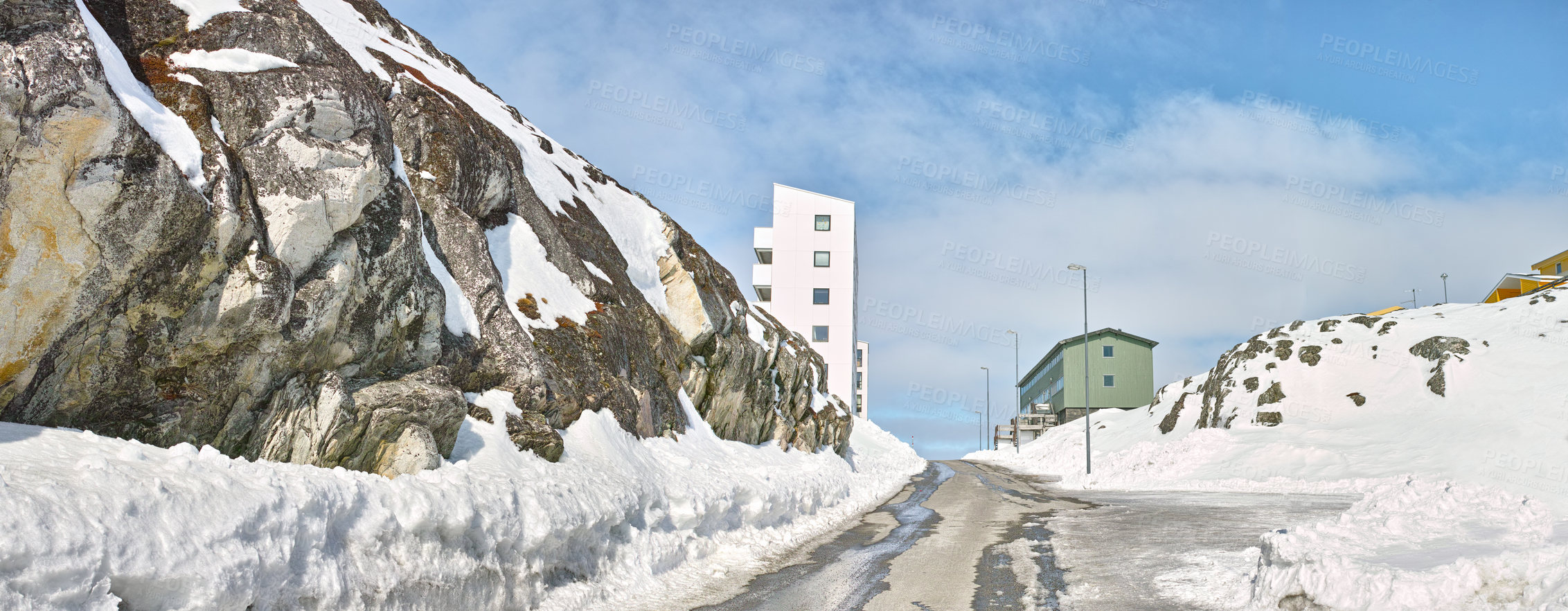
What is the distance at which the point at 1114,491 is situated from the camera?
83.6ft

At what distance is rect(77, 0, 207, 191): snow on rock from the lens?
25.2 ft

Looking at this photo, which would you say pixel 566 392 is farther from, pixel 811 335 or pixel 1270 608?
pixel 811 335

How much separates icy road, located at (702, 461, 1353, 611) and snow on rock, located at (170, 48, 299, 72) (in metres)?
8.50

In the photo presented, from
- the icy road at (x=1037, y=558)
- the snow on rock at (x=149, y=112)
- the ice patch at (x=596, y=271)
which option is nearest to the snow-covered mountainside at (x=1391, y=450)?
the icy road at (x=1037, y=558)

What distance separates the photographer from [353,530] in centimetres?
661

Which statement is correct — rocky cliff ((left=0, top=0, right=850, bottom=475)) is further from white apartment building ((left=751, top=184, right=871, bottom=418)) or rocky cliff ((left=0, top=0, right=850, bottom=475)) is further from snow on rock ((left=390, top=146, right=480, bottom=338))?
white apartment building ((left=751, top=184, right=871, bottom=418))

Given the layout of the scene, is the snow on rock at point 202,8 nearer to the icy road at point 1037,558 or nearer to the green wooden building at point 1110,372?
the icy road at point 1037,558

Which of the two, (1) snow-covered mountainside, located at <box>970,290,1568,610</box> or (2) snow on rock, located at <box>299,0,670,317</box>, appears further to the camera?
(2) snow on rock, located at <box>299,0,670,317</box>

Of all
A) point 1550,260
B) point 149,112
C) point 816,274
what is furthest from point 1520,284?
point 149,112

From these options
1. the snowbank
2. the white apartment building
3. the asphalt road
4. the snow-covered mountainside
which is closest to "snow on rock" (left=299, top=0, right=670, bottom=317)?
Result: the snowbank

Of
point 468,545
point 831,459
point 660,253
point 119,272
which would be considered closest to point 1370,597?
point 468,545

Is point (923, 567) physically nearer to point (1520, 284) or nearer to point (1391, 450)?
point (1391, 450)

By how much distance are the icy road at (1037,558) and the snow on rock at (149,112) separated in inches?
264

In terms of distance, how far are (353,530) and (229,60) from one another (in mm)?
6855
